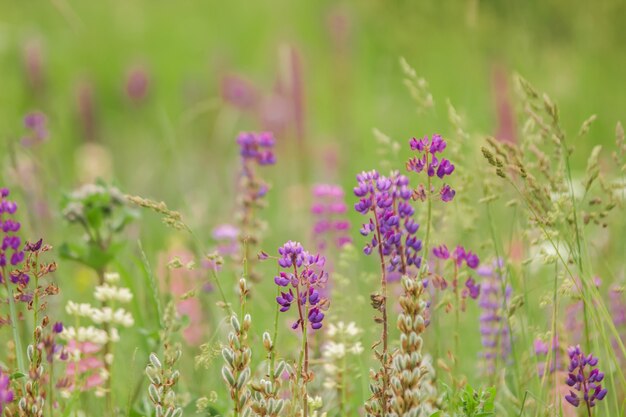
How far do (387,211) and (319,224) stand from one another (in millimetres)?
867

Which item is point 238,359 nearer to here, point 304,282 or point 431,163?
point 304,282

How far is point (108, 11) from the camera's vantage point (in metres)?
10.5

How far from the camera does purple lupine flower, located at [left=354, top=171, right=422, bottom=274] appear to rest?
1.54m

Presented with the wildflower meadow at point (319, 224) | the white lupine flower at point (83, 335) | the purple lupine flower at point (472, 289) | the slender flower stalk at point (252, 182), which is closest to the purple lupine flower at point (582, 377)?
the wildflower meadow at point (319, 224)

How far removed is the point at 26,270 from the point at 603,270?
1.94 meters

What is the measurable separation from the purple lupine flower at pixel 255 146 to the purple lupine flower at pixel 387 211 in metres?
0.73

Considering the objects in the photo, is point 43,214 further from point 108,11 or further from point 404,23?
point 108,11

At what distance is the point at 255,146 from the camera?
7.80 ft

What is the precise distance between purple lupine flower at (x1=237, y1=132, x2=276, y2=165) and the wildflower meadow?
1.2 inches

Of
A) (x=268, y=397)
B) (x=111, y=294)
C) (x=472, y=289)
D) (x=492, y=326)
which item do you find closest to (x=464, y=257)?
(x=472, y=289)

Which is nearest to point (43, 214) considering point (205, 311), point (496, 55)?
point (205, 311)

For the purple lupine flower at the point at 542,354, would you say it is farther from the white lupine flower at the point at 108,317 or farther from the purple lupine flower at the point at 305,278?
the white lupine flower at the point at 108,317

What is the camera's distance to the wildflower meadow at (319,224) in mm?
1555

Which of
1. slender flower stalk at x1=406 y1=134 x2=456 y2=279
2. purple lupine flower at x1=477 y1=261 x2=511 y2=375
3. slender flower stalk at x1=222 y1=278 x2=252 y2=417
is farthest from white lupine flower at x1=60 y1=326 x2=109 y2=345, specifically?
purple lupine flower at x1=477 y1=261 x2=511 y2=375
